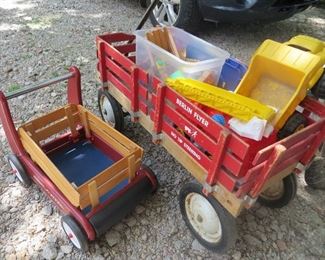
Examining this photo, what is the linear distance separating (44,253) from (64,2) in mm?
3873

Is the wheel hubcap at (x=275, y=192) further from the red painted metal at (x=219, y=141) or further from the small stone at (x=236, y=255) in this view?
the small stone at (x=236, y=255)

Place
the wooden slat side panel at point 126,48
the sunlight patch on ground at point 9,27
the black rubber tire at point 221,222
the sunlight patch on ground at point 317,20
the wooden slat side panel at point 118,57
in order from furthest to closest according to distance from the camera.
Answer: the sunlight patch on ground at point 317,20 → the sunlight patch on ground at point 9,27 → the wooden slat side panel at point 126,48 → the wooden slat side panel at point 118,57 → the black rubber tire at point 221,222

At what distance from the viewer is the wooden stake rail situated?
1.61m

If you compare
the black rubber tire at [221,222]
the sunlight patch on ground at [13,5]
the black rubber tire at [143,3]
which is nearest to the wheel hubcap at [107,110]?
the black rubber tire at [221,222]

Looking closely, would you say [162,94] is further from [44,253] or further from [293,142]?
[44,253]

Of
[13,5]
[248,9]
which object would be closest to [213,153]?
[248,9]

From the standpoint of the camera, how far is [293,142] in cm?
140

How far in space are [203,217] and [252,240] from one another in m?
0.36

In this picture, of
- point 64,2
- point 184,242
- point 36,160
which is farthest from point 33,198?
point 64,2

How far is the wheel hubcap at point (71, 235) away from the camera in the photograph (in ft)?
5.45

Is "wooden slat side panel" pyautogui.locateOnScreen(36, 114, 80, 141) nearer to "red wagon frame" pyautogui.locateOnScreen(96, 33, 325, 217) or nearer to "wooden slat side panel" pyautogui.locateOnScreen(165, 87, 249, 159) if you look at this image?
"red wagon frame" pyautogui.locateOnScreen(96, 33, 325, 217)

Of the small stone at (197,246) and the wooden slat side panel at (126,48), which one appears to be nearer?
the small stone at (197,246)

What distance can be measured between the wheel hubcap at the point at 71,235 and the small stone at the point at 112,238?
17 cm

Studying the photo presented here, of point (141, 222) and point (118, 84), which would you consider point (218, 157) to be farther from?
point (118, 84)
